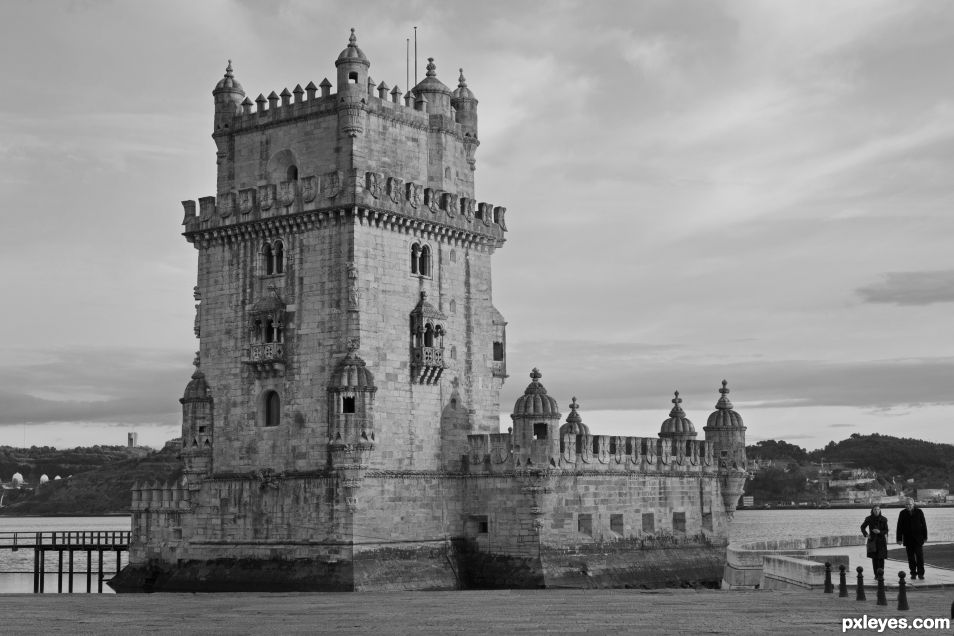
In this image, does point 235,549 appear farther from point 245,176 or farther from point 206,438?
point 245,176

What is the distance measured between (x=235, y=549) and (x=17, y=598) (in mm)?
13403

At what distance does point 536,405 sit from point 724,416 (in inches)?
695

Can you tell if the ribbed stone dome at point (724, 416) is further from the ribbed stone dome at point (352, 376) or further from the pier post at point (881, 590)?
the pier post at point (881, 590)

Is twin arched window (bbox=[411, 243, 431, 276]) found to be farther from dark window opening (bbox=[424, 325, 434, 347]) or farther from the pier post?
the pier post

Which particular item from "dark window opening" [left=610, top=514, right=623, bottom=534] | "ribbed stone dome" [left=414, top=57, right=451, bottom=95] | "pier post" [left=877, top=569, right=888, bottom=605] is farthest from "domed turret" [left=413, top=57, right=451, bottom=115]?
"pier post" [left=877, top=569, right=888, bottom=605]

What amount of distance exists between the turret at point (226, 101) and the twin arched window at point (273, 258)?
6048mm

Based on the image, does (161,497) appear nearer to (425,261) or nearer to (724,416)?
(425,261)

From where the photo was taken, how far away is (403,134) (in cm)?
6100

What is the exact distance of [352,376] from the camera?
5606 cm

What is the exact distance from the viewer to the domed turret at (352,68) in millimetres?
58938

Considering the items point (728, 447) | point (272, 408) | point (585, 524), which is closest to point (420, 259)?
point (272, 408)

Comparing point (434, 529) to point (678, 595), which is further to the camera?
point (434, 529)

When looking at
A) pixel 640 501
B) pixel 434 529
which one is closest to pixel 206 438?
pixel 434 529

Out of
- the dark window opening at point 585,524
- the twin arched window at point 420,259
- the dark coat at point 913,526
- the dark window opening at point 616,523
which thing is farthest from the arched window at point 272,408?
the dark coat at point 913,526
